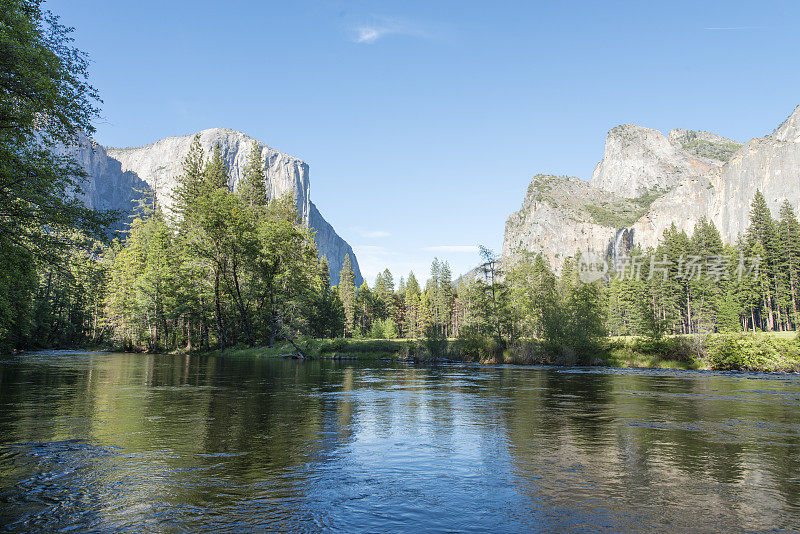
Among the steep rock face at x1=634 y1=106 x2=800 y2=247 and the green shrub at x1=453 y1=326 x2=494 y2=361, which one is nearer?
the green shrub at x1=453 y1=326 x2=494 y2=361

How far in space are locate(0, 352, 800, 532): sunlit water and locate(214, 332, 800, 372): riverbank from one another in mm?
22541

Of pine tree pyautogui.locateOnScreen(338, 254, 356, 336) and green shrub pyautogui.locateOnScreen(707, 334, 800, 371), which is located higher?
pine tree pyautogui.locateOnScreen(338, 254, 356, 336)

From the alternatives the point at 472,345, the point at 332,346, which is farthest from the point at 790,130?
the point at 332,346

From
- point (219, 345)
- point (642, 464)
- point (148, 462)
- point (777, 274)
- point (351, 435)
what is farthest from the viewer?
point (777, 274)

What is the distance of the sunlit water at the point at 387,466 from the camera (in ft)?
16.6

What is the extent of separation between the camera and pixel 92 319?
80.1 m

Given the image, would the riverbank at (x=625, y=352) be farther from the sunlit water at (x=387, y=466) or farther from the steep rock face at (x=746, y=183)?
the steep rock face at (x=746, y=183)

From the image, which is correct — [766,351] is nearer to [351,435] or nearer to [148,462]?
[351,435]

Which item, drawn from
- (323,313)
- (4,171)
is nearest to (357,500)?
(4,171)

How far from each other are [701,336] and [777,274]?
58.2m

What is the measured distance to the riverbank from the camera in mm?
32031

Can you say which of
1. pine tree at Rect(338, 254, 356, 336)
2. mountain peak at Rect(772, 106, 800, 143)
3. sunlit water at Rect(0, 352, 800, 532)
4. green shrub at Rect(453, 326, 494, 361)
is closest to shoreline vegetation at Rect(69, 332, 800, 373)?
green shrub at Rect(453, 326, 494, 361)

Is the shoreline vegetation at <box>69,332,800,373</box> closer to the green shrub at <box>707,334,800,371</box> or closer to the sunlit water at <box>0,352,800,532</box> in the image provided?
the green shrub at <box>707,334,800,371</box>

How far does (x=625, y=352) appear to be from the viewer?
40219mm
